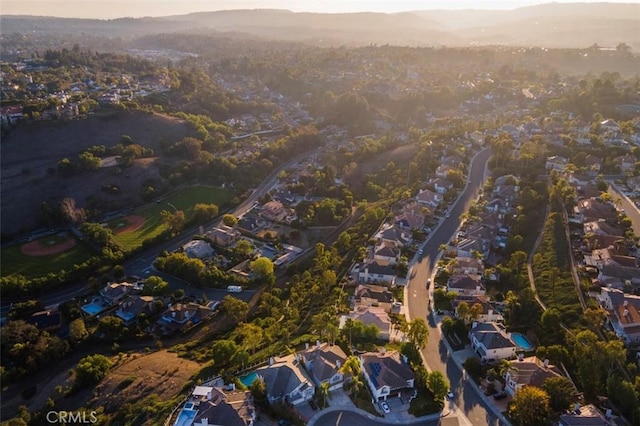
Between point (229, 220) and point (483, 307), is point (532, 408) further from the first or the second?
point (229, 220)

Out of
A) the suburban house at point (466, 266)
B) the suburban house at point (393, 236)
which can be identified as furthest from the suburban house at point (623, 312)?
the suburban house at point (393, 236)

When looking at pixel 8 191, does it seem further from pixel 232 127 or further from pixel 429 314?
pixel 429 314

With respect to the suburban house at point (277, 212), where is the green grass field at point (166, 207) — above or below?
below

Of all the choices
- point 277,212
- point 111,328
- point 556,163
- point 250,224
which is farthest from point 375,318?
point 556,163

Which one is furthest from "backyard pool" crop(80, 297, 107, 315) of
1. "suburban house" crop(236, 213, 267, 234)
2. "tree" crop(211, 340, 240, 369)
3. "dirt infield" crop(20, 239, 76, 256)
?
"suburban house" crop(236, 213, 267, 234)

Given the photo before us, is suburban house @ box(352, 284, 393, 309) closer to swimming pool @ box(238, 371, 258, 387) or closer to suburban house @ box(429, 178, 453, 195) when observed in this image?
swimming pool @ box(238, 371, 258, 387)

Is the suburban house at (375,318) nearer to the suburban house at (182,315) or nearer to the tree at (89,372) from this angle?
the suburban house at (182,315)
